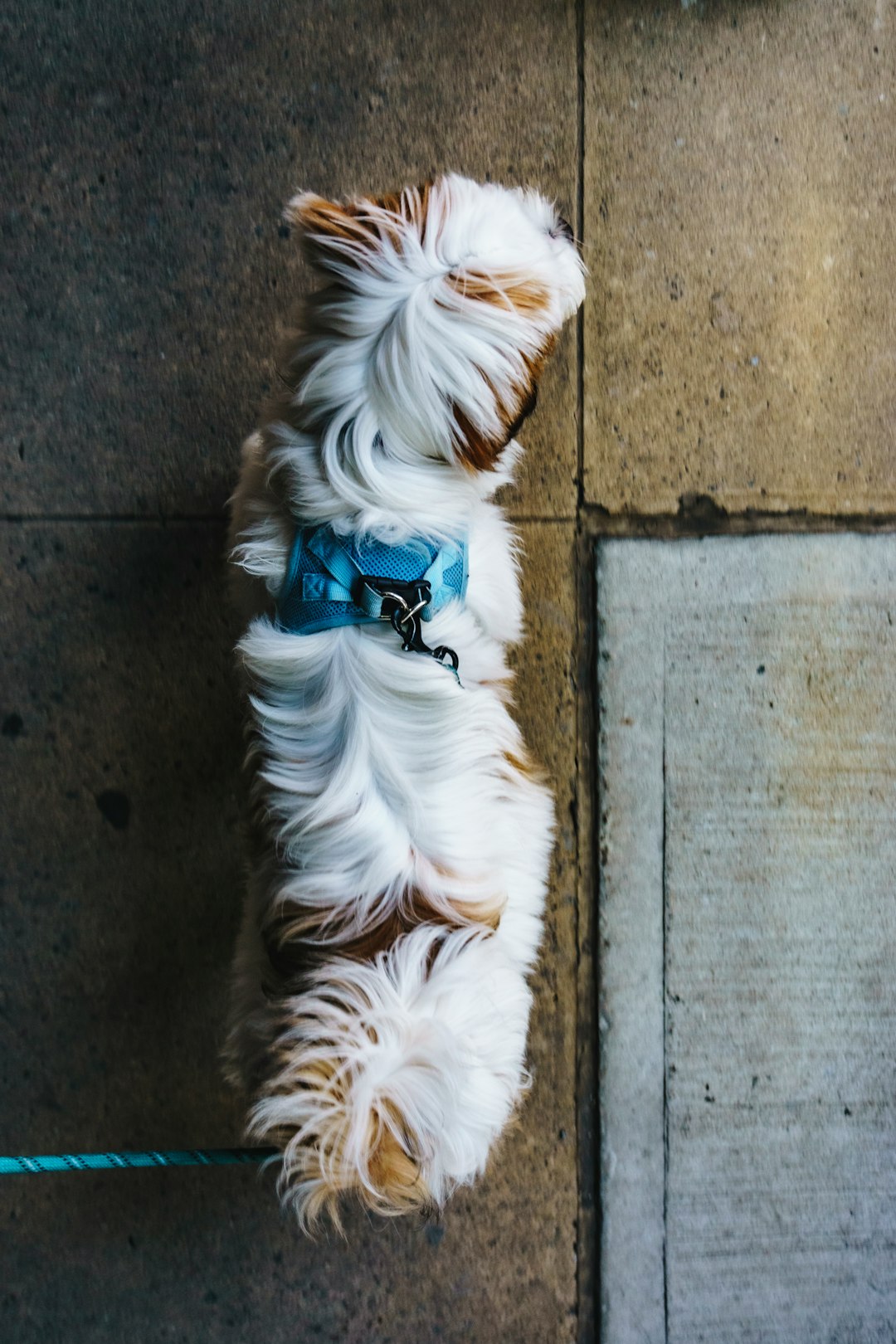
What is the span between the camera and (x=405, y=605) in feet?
4.59

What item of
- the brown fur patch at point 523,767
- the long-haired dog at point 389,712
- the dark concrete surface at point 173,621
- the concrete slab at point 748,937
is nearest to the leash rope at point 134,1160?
the long-haired dog at point 389,712

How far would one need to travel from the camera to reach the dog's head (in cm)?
134

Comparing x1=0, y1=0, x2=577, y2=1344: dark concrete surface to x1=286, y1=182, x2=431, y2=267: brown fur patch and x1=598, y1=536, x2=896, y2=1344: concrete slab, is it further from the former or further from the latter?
x1=286, y1=182, x2=431, y2=267: brown fur patch

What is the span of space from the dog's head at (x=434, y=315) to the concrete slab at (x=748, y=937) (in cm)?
86

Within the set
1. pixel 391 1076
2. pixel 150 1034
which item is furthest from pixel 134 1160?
pixel 391 1076

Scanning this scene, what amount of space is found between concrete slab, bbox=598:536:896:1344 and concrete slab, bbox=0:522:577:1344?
234 millimetres

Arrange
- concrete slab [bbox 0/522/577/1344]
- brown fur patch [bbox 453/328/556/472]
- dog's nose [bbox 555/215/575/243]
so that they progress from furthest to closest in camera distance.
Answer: concrete slab [bbox 0/522/577/1344] < dog's nose [bbox 555/215/575/243] < brown fur patch [bbox 453/328/556/472]

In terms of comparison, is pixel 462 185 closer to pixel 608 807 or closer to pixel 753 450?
pixel 753 450

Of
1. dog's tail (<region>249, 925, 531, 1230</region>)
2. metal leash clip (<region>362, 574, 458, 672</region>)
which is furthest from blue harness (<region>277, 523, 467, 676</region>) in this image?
dog's tail (<region>249, 925, 531, 1230</region>)

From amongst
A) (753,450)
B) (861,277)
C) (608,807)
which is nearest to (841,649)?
(753,450)

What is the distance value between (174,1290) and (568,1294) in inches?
38.0

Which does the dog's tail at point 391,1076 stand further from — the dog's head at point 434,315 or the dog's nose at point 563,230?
the dog's nose at point 563,230

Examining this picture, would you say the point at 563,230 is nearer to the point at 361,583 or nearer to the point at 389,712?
the point at 361,583

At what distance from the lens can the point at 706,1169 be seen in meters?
2.13
